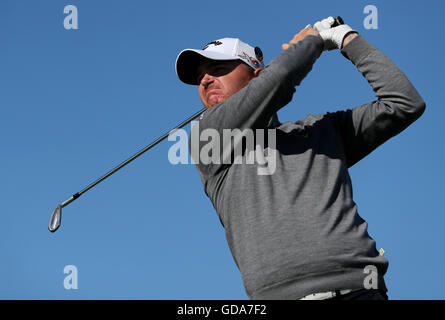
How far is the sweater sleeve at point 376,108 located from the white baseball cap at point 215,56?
0.82 metres

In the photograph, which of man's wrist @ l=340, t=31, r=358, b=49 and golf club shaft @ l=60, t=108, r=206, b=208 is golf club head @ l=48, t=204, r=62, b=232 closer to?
golf club shaft @ l=60, t=108, r=206, b=208

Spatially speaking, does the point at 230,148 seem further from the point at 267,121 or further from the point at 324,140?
the point at 324,140

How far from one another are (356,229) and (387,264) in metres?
0.28

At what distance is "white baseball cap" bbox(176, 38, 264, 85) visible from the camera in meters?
4.64

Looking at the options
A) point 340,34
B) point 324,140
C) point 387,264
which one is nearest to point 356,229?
point 387,264

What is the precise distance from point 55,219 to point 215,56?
37.7ft

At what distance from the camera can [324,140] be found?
13.5 ft

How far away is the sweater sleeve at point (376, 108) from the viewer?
161 inches

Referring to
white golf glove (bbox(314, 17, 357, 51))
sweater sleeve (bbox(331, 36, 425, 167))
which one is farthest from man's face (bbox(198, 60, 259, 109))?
sweater sleeve (bbox(331, 36, 425, 167))

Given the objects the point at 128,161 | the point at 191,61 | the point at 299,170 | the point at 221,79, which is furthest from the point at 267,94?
the point at 128,161

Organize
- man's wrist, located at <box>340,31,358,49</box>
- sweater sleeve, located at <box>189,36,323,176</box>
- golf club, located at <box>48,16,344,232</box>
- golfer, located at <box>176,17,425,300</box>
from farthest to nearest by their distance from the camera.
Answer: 1. golf club, located at <box>48,16,344,232</box>
2. man's wrist, located at <box>340,31,358,49</box>
3. sweater sleeve, located at <box>189,36,323,176</box>
4. golfer, located at <box>176,17,425,300</box>

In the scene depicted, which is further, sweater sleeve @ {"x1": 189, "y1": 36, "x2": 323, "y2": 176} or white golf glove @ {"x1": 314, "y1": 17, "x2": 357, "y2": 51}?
white golf glove @ {"x1": 314, "y1": 17, "x2": 357, "y2": 51}

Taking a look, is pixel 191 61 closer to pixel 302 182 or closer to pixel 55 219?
pixel 302 182

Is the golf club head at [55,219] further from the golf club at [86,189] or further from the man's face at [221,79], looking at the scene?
the man's face at [221,79]
